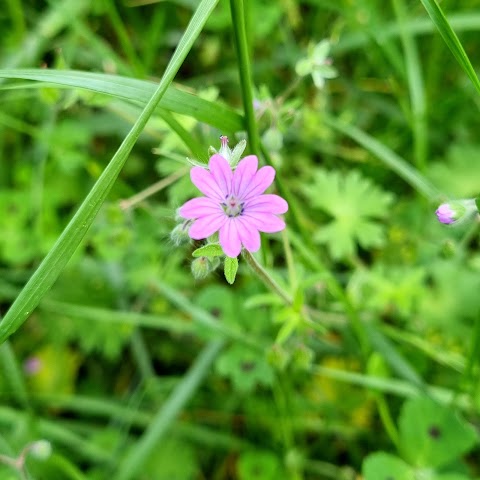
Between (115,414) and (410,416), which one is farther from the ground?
(115,414)

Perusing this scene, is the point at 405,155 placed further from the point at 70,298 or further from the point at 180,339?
the point at 70,298

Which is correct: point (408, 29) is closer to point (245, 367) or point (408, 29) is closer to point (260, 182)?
point (245, 367)

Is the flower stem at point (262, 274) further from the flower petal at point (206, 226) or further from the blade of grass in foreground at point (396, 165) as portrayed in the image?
the blade of grass in foreground at point (396, 165)

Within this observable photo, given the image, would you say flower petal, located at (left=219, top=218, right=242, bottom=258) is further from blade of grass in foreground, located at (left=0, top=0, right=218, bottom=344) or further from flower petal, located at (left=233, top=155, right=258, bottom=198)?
blade of grass in foreground, located at (left=0, top=0, right=218, bottom=344)

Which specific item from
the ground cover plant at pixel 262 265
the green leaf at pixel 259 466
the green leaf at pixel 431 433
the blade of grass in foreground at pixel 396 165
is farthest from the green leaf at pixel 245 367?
the blade of grass in foreground at pixel 396 165

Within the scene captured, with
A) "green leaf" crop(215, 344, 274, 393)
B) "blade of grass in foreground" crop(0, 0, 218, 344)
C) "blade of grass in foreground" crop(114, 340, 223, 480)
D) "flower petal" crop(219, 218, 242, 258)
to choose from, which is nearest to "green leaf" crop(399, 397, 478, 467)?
"green leaf" crop(215, 344, 274, 393)

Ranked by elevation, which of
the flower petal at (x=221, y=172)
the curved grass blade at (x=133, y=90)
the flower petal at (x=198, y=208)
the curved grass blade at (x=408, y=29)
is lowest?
the flower petal at (x=198, y=208)

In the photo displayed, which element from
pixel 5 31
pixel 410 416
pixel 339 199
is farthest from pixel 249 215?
pixel 5 31
